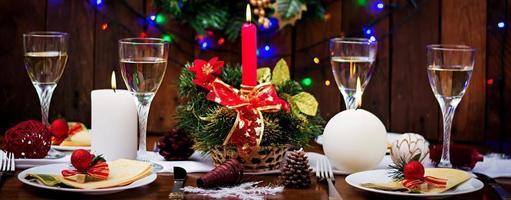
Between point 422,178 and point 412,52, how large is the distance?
1135 millimetres

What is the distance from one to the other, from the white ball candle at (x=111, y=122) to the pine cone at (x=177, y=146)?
0.08 m

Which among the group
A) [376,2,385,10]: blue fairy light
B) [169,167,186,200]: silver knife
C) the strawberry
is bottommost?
[169,167,186,200]: silver knife

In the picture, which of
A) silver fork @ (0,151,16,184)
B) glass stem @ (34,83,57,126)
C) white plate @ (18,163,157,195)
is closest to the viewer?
white plate @ (18,163,157,195)

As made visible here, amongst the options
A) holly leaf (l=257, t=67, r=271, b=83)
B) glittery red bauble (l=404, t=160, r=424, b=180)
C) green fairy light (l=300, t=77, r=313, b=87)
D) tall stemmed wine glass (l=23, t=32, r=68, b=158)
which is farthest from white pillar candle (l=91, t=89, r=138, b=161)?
green fairy light (l=300, t=77, r=313, b=87)

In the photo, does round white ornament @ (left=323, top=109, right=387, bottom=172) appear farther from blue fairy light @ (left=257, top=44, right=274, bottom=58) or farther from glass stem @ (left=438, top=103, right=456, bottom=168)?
blue fairy light @ (left=257, top=44, right=274, bottom=58)

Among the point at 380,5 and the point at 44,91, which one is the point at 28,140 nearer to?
the point at 44,91

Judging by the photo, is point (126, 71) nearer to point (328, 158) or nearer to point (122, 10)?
point (328, 158)

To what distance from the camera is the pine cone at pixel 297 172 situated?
110 centimetres

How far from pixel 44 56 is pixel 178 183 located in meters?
A: 0.40

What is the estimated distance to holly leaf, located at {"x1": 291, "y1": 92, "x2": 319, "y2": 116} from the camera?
49.3 inches

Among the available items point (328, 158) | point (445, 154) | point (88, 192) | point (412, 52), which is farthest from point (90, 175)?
point (412, 52)

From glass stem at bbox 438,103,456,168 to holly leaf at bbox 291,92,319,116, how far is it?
0.20m

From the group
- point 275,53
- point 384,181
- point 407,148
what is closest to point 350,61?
point 407,148

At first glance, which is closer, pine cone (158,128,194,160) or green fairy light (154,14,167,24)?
pine cone (158,128,194,160)
